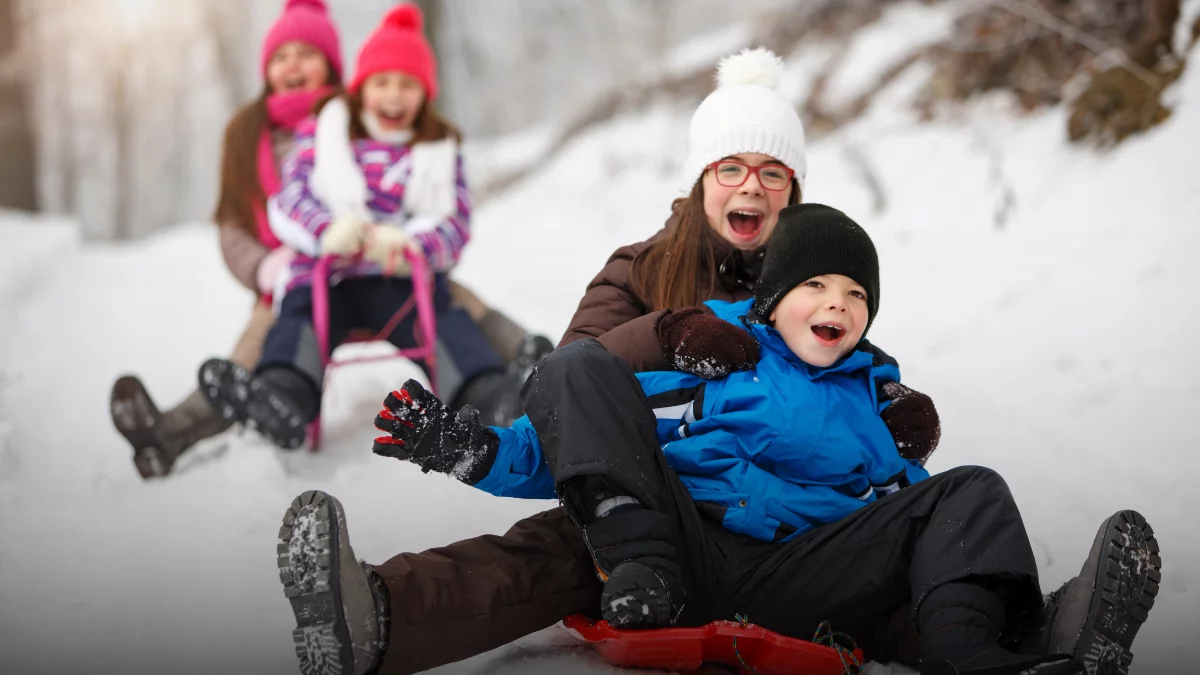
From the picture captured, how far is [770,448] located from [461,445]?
50 cm

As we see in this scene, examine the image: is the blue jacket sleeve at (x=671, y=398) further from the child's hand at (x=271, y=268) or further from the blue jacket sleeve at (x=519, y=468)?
the child's hand at (x=271, y=268)

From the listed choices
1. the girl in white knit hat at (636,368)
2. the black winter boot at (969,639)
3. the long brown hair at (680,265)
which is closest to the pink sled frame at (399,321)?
the girl in white knit hat at (636,368)

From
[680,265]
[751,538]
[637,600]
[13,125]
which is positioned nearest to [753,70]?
[680,265]

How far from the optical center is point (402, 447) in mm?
1429

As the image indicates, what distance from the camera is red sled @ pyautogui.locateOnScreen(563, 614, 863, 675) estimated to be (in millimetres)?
1396

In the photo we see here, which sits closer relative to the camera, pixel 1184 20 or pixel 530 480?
pixel 530 480

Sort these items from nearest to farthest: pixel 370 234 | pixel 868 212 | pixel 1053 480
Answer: pixel 1053 480
pixel 370 234
pixel 868 212

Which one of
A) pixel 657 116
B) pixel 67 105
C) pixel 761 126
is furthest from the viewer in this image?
pixel 67 105

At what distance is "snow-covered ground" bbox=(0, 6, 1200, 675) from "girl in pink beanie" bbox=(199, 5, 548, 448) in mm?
309

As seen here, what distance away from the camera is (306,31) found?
134 inches

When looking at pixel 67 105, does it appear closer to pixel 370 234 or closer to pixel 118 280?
pixel 118 280

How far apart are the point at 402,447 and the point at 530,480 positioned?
254 millimetres

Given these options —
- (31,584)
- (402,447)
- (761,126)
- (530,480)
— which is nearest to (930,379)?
(761,126)

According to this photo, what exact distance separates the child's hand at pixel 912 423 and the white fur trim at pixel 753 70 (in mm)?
901
